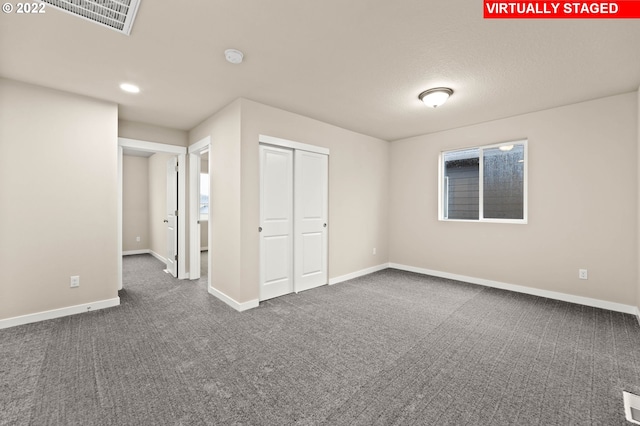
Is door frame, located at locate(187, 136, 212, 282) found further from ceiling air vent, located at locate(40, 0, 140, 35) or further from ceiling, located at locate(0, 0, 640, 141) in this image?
ceiling air vent, located at locate(40, 0, 140, 35)

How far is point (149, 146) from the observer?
436cm

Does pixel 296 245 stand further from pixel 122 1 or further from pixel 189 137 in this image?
pixel 122 1

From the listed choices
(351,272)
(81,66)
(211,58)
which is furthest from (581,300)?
(81,66)

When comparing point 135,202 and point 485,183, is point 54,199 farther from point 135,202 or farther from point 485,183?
point 485,183

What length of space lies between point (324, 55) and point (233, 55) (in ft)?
2.66

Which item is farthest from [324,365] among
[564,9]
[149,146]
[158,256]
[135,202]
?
[135,202]

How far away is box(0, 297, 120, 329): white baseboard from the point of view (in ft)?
9.45

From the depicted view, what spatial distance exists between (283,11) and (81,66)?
2.15 meters

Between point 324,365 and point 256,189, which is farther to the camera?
point 256,189

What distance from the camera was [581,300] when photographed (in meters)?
3.60

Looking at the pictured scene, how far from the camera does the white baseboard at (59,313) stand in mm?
2880

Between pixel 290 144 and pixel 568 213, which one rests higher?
pixel 290 144

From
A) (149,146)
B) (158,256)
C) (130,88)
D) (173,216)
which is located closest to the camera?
(130,88)

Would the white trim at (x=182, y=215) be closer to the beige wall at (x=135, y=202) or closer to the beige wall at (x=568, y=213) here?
the beige wall at (x=135, y=202)
